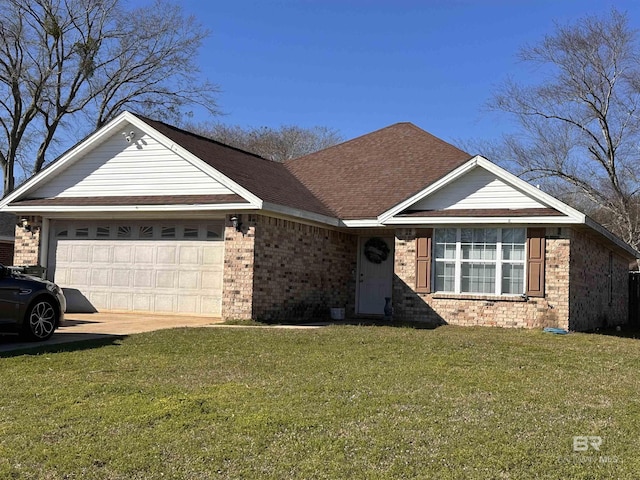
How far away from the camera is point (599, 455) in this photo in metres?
4.81

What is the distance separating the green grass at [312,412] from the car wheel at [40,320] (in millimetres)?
1039

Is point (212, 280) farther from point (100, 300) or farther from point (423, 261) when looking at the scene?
point (423, 261)

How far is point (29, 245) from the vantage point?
16391mm

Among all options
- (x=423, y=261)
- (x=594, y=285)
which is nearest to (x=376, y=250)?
(x=423, y=261)

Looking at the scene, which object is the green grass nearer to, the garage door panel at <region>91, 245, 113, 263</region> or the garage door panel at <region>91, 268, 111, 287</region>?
the garage door panel at <region>91, 268, 111, 287</region>

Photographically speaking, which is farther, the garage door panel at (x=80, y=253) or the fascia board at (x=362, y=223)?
the garage door panel at (x=80, y=253)

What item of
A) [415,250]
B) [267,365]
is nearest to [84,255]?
[415,250]

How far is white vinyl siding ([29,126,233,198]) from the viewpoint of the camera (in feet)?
48.6

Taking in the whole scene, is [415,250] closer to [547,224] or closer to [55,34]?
[547,224]

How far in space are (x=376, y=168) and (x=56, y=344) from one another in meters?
11.7

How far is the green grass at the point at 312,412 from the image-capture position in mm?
4566

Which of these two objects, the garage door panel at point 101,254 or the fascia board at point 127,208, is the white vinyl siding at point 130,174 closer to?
the fascia board at point 127,208

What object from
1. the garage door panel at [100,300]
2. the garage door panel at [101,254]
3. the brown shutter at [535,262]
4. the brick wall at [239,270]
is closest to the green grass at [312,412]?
the brick wall at [239,270]

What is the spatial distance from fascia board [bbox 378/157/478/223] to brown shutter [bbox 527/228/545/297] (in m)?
1.96
